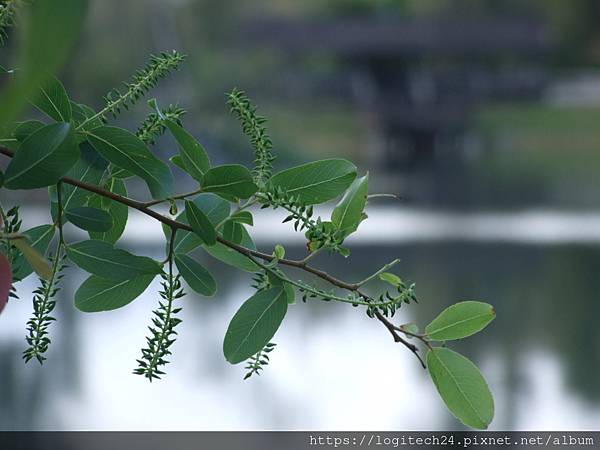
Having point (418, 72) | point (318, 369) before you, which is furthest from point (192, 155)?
point (418, 72)

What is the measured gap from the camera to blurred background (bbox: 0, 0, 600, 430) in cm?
288

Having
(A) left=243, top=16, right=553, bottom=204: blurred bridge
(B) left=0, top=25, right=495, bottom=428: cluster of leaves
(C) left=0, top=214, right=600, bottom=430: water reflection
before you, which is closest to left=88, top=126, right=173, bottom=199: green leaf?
(B) left=0, top=25, right=495, bottom=428: cluster of leaves

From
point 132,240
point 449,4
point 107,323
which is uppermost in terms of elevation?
point 449,4

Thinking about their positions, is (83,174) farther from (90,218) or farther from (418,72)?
(418,72)

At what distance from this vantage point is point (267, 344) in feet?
0.54

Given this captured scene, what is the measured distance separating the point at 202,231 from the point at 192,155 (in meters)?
0.02

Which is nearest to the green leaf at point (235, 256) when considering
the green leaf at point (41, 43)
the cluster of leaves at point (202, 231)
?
the cluster of leaves at point (202, 231)

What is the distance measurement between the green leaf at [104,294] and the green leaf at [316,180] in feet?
0.11

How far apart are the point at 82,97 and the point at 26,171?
10844 millimetres

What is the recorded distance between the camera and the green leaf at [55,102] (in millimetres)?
147

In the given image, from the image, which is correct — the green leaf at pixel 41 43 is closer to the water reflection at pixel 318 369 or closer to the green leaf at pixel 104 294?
the green leaf at pixel 104 294

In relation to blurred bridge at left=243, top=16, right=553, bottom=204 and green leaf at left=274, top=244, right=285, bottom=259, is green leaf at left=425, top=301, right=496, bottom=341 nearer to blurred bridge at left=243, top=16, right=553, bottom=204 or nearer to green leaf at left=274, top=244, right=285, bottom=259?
green leaf at left=274, top=244, right=285, bottom=259

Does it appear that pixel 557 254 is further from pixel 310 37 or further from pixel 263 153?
pixel 310 37

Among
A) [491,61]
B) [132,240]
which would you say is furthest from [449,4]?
[132,240]
